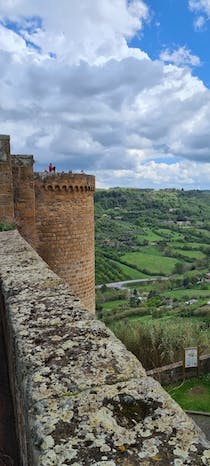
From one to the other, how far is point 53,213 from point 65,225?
19.3 inches

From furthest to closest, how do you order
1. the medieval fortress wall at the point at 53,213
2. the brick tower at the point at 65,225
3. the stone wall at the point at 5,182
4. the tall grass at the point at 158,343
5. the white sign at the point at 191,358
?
the tall grass at the point at 158,343, the white sign at the point at 191,358, the brick tower at the point at 65,225, the medieval fortress wall at the point at 53,213, the stone wall at the point at 5,182

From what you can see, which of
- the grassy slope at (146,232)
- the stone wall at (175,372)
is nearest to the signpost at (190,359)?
the stone wall at (175,372)

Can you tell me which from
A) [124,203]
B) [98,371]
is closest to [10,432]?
[98,371]

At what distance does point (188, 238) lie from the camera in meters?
104

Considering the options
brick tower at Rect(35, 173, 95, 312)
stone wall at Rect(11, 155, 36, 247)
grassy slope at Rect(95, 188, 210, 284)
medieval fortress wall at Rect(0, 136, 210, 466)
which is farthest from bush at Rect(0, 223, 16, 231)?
grassy slope at Rect(95, 188, 210, 284)

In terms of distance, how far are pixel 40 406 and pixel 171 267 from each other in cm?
8266

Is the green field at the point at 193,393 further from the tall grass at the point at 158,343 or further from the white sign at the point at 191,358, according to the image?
the tall grass at the point at 158,343

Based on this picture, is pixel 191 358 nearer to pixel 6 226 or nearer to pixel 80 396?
pixel 6 226

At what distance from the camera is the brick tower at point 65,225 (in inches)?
428

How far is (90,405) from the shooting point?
1.85m

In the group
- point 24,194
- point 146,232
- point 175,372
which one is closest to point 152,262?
A: point 146,232

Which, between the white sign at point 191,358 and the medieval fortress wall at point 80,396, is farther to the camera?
the white sign at point 191,358

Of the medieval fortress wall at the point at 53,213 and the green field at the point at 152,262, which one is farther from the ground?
the medieval fortress wall at the point at 53,213

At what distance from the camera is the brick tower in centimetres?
1088
